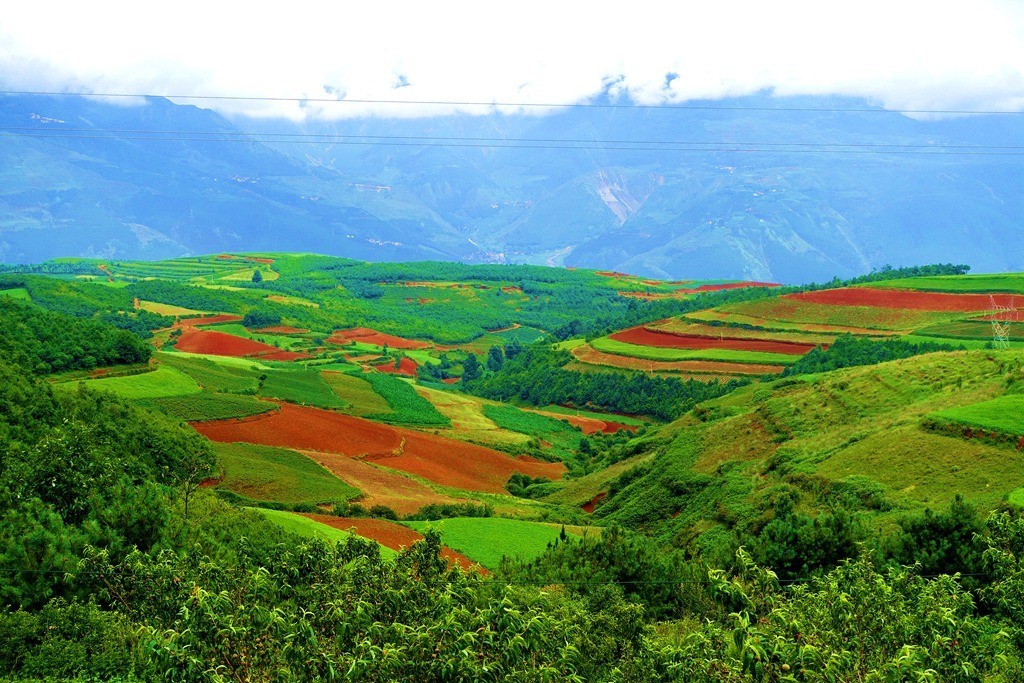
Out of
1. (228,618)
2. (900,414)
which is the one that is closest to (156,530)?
(228,618)

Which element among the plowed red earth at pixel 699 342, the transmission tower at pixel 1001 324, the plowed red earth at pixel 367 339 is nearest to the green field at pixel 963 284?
the transmission tower at pixel 1001 324

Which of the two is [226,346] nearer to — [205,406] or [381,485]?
[205,406]

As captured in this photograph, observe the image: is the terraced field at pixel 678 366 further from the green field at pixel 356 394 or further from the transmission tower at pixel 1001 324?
the green field at pixel 356 394

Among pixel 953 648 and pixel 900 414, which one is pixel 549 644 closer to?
pixel 953 648

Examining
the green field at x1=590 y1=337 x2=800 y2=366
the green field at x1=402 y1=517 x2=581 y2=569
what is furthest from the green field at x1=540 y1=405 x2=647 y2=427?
the green field at x1=402 y1=517 x2=581 y2=569

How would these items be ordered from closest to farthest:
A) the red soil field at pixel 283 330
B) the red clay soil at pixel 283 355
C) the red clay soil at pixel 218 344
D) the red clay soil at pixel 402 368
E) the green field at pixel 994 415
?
the green field at pixel 994 415, the red clay soil at pixel 218 344, the red clay soil at pixel 283 355, the red clay soil at pixel 402 368, the red soil field at pixel 283 330

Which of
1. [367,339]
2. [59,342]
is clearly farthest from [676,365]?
[367,339]
